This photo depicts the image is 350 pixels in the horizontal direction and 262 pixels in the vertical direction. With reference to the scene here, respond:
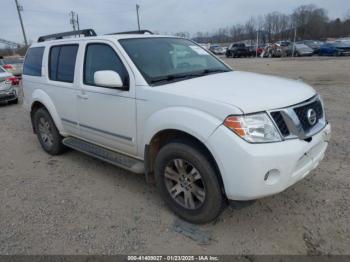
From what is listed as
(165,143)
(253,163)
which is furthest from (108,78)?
(253,163)

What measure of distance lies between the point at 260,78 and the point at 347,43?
31.2m

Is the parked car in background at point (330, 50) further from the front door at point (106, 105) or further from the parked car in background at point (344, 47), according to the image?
the front door at point (106, 105)

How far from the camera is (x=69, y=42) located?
4582 mm

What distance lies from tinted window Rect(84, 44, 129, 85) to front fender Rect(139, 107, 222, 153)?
638 millimetres

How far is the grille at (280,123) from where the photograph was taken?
8.86 ft

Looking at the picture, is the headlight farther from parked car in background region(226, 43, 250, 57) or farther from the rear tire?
parked car in background region(226, 43, 250, 57)

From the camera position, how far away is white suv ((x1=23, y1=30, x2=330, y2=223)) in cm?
265

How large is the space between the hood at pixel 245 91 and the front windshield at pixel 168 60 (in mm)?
267

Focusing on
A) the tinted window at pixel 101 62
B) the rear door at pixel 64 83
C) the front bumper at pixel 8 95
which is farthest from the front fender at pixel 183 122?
the front bumper at pixel 8 95

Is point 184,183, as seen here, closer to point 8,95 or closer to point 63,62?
point 63,62

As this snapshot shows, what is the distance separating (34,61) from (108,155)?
2619mm

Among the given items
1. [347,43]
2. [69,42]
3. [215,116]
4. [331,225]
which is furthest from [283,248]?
[347,43]

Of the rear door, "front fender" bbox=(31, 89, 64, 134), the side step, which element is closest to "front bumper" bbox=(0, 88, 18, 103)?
"front fender" bbox=(31, 89, 64, 134)

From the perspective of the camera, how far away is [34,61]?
5441 millimetres
